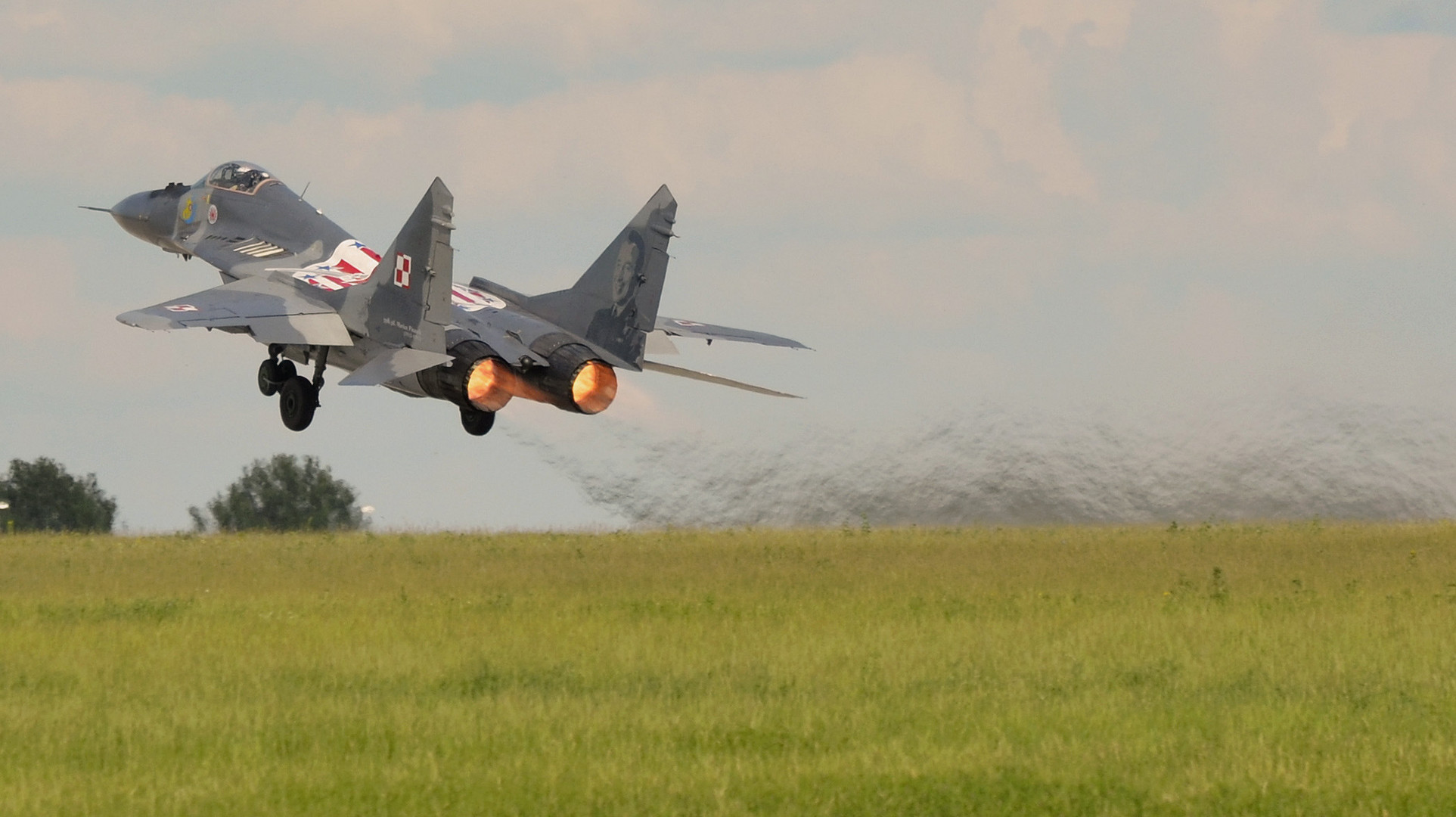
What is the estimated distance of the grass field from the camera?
12.2 meters

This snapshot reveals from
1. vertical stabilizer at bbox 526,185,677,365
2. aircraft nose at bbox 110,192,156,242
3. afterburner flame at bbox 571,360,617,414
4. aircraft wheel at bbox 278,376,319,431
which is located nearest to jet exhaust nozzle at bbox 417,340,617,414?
afterburner flame at bbox 571,360,617,414

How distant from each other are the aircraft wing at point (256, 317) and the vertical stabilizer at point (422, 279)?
3.16ft

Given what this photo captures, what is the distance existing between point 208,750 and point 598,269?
1333 cm

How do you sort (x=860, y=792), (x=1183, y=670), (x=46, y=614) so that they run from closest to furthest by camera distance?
1. (x=860, y=792)
2. (x=1183, y=670)
3. (x=46, y=614)

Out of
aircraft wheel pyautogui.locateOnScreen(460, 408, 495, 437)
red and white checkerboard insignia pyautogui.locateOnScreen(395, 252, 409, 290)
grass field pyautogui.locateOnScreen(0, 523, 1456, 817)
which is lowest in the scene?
grass field pyautogui.locateOnScreen(0, 523, 1456, 817)

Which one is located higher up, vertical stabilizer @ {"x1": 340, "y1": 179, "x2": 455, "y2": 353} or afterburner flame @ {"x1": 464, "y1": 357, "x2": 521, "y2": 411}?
vertical stabilizer @ {"x1": 340, "y1": 179, "x2": 455, "y2": 353}

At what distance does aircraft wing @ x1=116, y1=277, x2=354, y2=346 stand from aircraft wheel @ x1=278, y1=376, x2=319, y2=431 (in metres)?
1.32

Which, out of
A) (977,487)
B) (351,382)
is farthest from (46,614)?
(977,487)

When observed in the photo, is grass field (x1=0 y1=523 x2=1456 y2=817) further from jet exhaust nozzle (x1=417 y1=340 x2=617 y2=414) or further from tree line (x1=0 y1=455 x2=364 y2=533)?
tree line (x1=0 y1=455 x2=364 y2=533)

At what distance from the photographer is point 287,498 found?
72.7 m

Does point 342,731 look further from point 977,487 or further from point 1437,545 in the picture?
point 1437,545

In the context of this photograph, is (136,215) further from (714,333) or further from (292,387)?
(714,333)

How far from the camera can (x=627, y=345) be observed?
84.2 ft

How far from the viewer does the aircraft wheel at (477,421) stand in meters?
26.2
